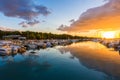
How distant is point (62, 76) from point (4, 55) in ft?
89.7

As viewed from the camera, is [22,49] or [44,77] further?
[22,49]

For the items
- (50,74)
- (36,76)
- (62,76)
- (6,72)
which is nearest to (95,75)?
(62,76)

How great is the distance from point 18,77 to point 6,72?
14.9 ft

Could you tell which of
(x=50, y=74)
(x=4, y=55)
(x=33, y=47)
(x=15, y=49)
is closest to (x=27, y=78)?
(x=50, y=74)

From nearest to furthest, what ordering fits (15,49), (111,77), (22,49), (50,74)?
(111,77)
(50,74)
(15,49)
(22,49)

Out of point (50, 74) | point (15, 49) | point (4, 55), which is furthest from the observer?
point (15, 49)

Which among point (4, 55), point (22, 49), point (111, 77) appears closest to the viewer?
point (111, 77)

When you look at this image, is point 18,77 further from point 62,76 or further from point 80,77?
point 80,77

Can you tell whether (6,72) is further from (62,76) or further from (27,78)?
(62,76)

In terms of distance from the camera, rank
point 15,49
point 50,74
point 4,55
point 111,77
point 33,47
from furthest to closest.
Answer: point 33,47
point 15,49
point 4,55
point 50,74
point 111,77

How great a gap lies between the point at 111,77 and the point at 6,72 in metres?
18.4

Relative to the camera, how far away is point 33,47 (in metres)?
75.6

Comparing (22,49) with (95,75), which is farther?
(22,49)

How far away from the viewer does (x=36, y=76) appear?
26.7m
